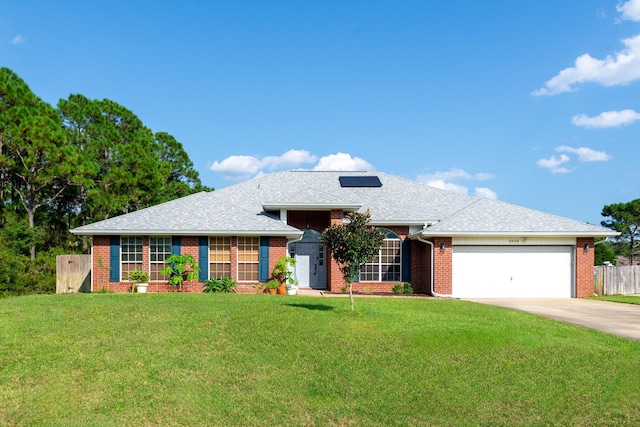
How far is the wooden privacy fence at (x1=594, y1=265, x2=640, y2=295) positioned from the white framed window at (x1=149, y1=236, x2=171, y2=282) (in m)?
18.3

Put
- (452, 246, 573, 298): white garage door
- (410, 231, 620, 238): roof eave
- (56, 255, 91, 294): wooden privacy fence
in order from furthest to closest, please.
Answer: (56, 255, 91, 294): wooden privacy fence, (452, 246, 573, 298): white garage door, (410, 231, 620, 238): roof eave

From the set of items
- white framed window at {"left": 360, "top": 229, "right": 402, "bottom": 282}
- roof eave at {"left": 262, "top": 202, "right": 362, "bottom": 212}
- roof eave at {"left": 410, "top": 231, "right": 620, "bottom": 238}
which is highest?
roof eave at {"left": 262, "top": 202, "right": 362, "bottom": 212}

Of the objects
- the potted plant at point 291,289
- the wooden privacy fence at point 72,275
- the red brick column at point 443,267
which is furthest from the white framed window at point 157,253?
the red brick column at point 443,267

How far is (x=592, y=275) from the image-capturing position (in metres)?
20.6

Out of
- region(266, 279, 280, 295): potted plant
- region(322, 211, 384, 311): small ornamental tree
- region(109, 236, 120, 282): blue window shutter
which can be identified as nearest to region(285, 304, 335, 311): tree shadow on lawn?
region(322, 211, 384, 311): small ornamental tree

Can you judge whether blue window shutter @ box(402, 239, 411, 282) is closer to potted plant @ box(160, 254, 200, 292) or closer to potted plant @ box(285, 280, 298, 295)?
potted plant @ box(285, 280, 298, 295)

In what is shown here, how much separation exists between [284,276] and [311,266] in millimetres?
2722

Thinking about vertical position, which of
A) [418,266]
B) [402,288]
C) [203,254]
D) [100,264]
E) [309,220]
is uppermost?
[309,220]

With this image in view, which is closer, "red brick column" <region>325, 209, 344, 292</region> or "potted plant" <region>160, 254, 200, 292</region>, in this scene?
"potted plant" <region>160, 254, 200, 292</region>

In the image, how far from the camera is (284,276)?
791 inches

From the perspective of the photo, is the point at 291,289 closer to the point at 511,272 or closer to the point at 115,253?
the point at 115,253

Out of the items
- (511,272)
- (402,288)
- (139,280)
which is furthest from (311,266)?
(511,272)

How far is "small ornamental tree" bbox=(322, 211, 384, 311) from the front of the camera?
500 inches

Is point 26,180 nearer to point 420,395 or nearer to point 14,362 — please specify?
point 14,362
